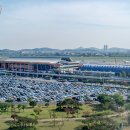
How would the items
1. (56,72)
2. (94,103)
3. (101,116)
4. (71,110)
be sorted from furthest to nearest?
1. (56,72)
2. (94,103)
3. (71,110)
4. (101,116)

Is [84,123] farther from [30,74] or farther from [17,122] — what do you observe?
[30,74]

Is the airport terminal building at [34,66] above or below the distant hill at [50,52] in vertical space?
below

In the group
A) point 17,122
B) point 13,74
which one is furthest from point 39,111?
point 13,74

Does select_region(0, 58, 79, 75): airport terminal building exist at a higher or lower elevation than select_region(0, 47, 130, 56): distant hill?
lower

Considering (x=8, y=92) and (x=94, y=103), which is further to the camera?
(x=8, y=92)

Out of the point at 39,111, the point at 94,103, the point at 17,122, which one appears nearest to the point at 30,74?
the point at 94,103

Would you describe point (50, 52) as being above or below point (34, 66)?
above

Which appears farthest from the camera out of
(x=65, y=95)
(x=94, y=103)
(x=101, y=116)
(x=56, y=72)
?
(x=56, y=72)

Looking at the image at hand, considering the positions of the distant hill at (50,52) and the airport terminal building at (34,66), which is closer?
the airport terminal building at (34,66)

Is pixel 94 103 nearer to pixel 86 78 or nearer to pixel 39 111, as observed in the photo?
pixel 39 111

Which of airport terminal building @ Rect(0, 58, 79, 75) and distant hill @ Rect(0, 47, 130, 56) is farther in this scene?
distant hill @ Rect(0, 47, 130, 56)

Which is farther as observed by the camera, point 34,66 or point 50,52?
point 50,52
